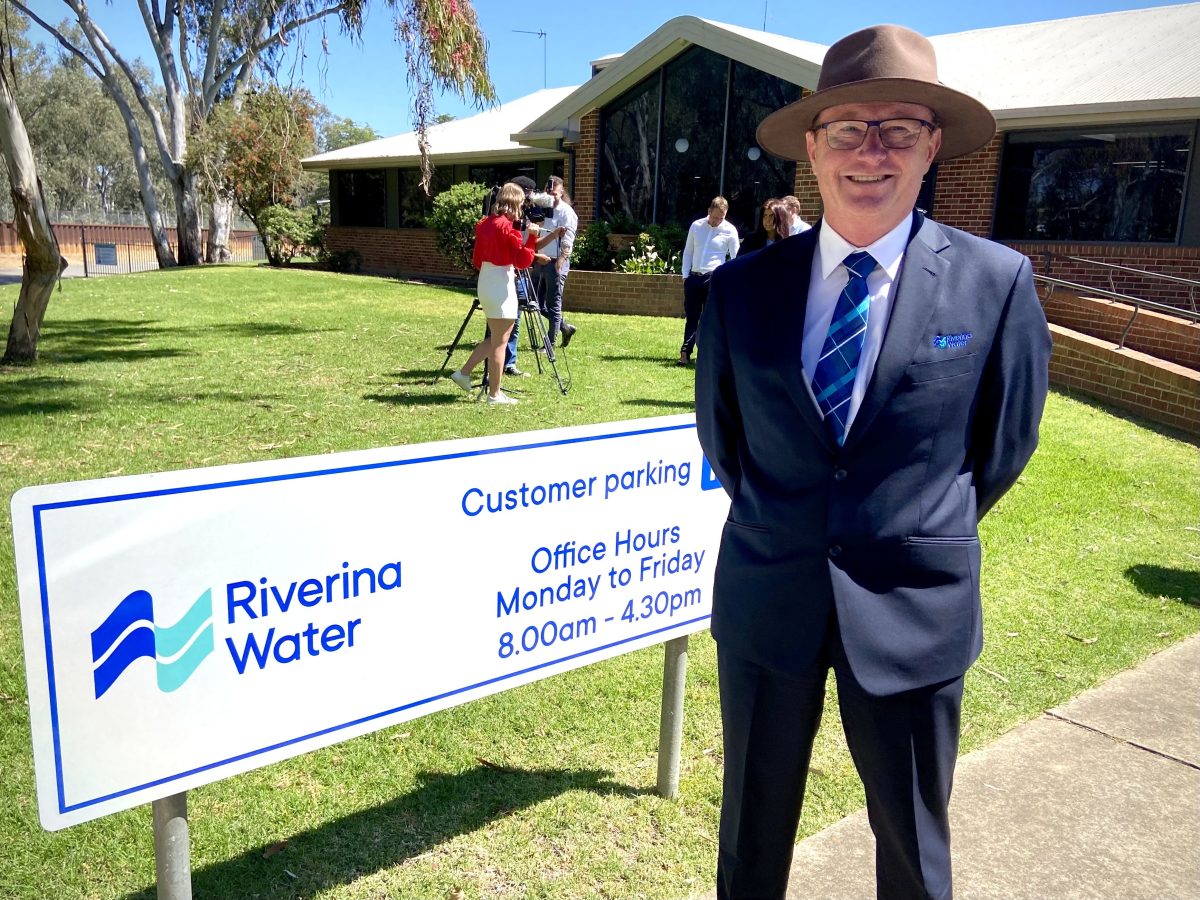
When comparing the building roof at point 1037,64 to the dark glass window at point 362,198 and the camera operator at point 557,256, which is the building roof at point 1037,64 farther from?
the dark glass window at point 362,198

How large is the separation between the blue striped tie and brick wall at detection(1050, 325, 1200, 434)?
30.1 ft

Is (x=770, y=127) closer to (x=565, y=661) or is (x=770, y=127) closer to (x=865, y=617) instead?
(x=865, y=617)

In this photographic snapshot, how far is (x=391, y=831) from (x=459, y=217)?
17.7m

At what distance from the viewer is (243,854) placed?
9.28 feet

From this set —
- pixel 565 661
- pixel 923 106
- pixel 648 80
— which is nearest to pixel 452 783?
pixel 565 661

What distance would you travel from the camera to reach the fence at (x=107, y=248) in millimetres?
39375

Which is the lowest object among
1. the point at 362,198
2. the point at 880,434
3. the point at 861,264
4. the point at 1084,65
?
the point at 880,434

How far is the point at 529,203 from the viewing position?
364 inches

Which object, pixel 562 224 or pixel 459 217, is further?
pixel 459 217

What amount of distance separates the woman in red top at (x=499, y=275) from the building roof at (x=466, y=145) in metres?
13.7

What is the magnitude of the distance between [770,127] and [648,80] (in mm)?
17076

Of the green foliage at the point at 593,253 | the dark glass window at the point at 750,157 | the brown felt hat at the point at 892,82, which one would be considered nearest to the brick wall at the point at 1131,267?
the dark glass window at the point at 750,157

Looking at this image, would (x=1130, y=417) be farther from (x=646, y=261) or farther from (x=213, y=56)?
(x=213, y=56)

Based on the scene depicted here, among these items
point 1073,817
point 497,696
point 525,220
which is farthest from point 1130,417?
point 497,696
